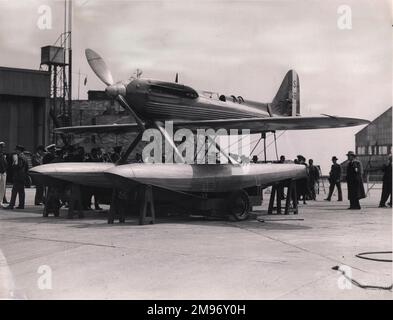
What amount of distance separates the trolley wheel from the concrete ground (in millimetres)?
1145

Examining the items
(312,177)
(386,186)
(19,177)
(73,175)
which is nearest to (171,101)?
(73,175)

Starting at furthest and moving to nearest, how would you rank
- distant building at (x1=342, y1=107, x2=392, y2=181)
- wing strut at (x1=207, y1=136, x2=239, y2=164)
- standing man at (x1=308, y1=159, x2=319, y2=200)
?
distant building at (x1=342, y1=107, x2=392, y2=181), standing man at (x1=308, y1=159, x2=319, y2=200), wing strut at (x1=207, y1=136, x2=239, y2=164)

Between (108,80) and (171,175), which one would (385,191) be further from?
(108,80)

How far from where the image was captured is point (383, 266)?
255 inches

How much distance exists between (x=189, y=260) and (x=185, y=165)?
5223 mm

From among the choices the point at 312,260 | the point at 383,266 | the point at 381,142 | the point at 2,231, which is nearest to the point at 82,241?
the point at 2,231

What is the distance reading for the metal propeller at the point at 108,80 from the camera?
12.5 m

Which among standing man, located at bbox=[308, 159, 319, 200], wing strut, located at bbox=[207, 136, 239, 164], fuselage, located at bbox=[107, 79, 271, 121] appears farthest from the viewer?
standing man, located at bbox=[308, 159, 319, 200]

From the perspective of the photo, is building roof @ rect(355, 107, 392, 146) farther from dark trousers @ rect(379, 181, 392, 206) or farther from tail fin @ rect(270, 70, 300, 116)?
dark trousers @ rect(379, 181, 392, 206)

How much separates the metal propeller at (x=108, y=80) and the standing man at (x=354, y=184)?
6.86 metres

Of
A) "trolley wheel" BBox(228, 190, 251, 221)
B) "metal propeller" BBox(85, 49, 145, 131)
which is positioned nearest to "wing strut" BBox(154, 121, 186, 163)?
"metal propeller" BBox(85, 49, 145, 131)

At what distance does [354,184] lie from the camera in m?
16.0

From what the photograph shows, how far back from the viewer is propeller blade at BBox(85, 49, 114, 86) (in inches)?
518
